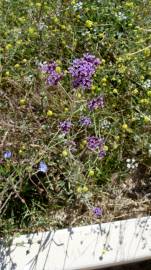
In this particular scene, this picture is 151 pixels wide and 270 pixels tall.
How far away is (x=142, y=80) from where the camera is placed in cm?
201

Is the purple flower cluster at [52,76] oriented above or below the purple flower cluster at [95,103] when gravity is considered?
above

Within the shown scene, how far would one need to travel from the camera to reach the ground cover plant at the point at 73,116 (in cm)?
167

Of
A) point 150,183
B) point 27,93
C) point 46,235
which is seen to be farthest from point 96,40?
point 46,235

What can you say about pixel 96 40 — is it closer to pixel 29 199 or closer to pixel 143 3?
pixel 143 3

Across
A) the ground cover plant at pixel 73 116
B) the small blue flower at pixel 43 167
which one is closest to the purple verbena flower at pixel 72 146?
the ground cover plant at pixel 73 116

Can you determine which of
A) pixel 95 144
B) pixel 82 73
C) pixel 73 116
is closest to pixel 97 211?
pixel 95 144

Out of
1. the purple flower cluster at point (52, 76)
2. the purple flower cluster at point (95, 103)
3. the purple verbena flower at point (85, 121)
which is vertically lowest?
the purple verbena flower at point (85, 121)

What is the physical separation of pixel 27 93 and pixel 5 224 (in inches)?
19.1

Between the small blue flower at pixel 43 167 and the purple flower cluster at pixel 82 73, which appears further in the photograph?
the purple flower cluster at pixel 82 73

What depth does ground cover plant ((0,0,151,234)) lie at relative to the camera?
167cm

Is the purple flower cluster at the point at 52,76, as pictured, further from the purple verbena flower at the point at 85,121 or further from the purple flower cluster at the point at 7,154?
the purple flower cluster at the point at 7,154

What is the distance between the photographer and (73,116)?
1.80 meters

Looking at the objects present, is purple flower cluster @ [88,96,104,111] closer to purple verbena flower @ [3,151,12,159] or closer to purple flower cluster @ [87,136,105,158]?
purple flower cluster @ [87,136,105,158]

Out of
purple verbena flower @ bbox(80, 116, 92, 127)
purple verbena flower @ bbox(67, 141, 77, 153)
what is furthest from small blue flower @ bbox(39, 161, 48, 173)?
purple verbena flower @ bbox(80, 116, 92, 127)
